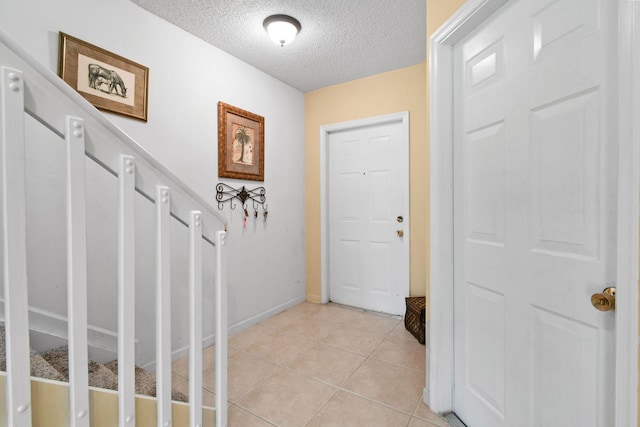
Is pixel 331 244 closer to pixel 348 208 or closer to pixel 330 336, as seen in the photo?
pixel 348 208

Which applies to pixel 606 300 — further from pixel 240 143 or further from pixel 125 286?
pixel 240 143

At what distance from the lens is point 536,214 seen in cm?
102

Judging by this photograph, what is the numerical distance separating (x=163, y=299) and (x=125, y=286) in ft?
Answer: 0.46

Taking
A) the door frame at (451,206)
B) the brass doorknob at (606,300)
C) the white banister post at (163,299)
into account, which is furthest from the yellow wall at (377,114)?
the white banister post at (163,299)

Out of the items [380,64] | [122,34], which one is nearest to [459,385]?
[380,64]

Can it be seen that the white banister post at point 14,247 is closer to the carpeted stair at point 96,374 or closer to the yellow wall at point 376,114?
the carpeted stair at point 96,374

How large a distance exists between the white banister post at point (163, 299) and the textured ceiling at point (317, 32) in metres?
1.62

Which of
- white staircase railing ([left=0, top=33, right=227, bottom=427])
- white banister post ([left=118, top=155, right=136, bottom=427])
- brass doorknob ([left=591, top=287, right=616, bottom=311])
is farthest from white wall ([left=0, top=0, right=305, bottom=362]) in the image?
brass doorknob ([left=591, top=287, right=616, bottom=311])

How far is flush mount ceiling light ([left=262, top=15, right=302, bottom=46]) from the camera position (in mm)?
1930

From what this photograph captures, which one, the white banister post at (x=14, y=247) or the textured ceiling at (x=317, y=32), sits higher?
the textured ceiling at (x=317, y=32)

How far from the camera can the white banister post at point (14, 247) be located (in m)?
0.64

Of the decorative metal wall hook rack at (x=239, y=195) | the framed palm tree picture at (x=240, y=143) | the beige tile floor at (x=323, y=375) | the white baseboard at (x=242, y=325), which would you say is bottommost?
the beige tile floor at (x=323, y=375)

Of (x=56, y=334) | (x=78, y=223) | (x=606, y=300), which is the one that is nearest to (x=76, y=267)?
(x=78, y=223)

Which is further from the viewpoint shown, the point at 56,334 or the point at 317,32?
the point at 317,32
